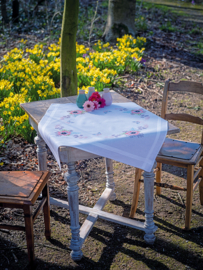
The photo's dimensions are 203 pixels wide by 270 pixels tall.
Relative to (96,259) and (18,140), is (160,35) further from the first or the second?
(96,259)

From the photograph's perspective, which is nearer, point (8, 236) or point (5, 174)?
point (5, 174)

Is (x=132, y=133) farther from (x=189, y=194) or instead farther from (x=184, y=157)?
(x=189, y=194)

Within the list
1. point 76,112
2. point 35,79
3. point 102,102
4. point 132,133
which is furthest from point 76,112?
point 35,79

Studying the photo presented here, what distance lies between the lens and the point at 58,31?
300 inches

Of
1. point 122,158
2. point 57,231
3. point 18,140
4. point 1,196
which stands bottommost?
point 57,231

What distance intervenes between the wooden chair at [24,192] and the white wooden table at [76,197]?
8.9 inches

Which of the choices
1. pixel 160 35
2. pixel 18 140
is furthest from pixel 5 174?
pixel 160 35

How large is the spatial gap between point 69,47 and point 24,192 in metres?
2.22

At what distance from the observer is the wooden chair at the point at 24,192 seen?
6.22 feet

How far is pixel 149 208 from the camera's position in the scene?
233 centimetres

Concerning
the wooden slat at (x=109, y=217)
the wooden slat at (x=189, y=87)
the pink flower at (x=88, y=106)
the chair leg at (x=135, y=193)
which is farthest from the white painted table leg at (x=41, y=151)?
the wooden slat at (x=189, y=87)

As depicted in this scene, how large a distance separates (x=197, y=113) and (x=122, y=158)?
3233 mm

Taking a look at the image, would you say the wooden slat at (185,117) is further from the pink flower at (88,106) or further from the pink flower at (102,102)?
the pink flower at (88,106)

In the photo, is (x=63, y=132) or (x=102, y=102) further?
(x=102, y=102)
